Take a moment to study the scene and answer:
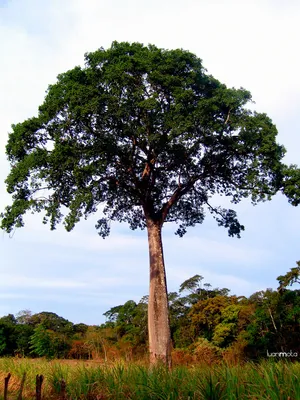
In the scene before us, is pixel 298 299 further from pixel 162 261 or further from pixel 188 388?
pixel 188 388

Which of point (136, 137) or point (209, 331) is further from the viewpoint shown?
point (209, 331)

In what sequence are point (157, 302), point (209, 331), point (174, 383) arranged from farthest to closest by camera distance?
point (209, 331) → point (157, 302) → point (174, 383)

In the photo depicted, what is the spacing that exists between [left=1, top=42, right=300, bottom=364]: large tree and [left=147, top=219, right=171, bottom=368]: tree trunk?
0.11 feet

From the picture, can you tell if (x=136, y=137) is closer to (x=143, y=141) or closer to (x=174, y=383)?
(x=143, y=141)

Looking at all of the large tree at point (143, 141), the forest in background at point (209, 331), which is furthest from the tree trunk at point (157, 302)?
the forest in background at point (209, 331)

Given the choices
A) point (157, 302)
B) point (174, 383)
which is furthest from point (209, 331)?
point (174, 383)

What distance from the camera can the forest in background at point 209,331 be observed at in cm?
2122

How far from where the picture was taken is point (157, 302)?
14.8 metres

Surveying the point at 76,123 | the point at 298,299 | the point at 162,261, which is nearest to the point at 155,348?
the point at 162,261

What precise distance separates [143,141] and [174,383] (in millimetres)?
10189

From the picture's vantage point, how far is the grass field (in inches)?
228

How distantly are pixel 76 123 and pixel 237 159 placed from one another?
6210 mm

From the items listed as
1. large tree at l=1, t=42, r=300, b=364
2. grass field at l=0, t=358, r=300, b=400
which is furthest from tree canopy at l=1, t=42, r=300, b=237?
grass field at l=0, t=358, r=300, b=400

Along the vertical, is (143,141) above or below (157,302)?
→ above
